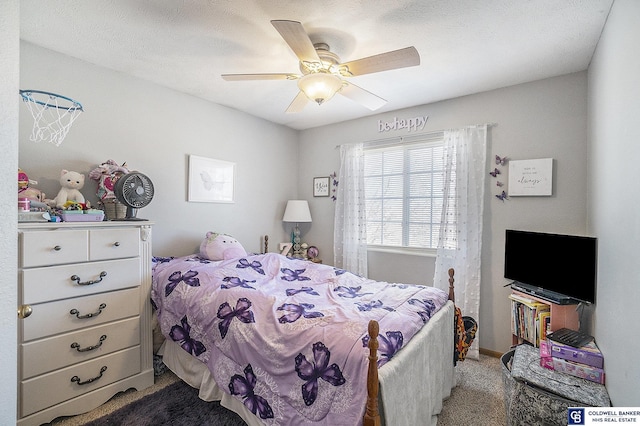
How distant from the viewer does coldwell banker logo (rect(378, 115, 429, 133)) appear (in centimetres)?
322

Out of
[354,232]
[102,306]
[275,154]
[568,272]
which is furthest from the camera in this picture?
[275,154]

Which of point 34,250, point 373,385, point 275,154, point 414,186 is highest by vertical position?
point 275,154

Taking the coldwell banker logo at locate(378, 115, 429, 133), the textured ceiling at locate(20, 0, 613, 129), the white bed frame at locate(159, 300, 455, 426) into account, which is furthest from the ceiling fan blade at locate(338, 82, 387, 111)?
the white bed frame at locate(159, 300, 455, 426)

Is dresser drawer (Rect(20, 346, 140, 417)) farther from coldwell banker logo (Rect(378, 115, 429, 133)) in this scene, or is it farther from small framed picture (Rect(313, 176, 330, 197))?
coldwell banker logo (Rect(378, 115, 429, 133))

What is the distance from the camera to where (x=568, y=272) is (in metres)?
2.12

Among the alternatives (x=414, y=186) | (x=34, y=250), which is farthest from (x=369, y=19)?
(x=34, y=250)

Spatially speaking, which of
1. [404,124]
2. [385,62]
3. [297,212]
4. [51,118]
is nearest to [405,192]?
[404,124]

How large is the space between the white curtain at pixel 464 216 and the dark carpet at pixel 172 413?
2.25 metres

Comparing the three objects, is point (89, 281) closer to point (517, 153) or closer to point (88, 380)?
point (88, 380)

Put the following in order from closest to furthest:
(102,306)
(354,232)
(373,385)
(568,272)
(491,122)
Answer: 1. (373,385)
2. (102,306)
3. (568,272)
4. (491,122)
5. (354,232)

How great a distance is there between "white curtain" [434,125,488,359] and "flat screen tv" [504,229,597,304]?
11.9 inches

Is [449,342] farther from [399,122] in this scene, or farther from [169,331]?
[399,122]

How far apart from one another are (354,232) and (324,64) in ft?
7.16

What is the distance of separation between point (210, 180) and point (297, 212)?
4.00 ft
